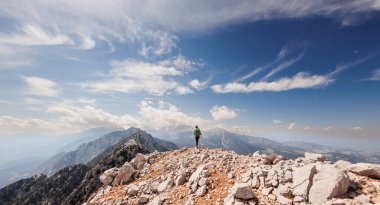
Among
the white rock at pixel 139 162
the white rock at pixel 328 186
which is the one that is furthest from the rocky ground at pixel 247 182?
the white rock at pixel 139 162

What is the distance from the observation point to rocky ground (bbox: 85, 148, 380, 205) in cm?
1602

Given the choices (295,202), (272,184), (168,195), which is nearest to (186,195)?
(168,195)

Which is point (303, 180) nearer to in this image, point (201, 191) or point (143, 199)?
point (201, 191)

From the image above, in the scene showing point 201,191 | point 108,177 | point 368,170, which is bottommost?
point 108,177

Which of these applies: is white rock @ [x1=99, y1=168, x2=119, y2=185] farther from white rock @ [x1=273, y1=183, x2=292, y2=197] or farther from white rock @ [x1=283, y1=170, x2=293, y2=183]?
white rock @ [x1=283, y1=170, x2=293, y2=183]

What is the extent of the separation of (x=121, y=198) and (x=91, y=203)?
14.0 ft

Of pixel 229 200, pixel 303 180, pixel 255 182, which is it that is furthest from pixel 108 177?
pixel 303 180

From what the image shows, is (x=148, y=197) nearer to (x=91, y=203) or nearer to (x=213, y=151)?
(x=91, y=203)

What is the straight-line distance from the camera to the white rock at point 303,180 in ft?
54.0

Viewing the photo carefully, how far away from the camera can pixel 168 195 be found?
74.7ft

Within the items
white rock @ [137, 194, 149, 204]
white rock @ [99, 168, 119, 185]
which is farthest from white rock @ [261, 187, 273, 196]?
white rock @ [99, 168, 119, 185]

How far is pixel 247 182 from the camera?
20172 mm

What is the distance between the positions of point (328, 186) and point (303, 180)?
1.70m

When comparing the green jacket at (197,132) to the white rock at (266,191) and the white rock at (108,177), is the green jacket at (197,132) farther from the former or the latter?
the white rock at (266,191)
